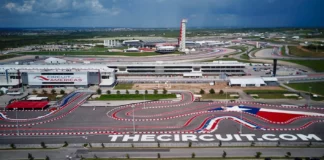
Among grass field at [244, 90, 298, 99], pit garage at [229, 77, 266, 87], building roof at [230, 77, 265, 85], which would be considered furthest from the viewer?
building roof at [230, 77, 265, 85]

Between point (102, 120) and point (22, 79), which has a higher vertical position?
point (22, 79)

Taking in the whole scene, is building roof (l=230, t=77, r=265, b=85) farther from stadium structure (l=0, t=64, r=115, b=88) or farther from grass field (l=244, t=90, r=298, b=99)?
stadium structure (l=0, t=64, r=115, b=88)

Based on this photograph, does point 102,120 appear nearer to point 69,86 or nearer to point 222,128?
point 222,128

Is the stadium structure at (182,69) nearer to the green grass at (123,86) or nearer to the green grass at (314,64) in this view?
the green grass at (123,86)

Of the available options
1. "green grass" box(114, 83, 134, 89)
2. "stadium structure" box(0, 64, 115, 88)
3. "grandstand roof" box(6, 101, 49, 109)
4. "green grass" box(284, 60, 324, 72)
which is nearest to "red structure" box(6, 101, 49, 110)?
"grandstand roof" box(6, 101, 49, 109)

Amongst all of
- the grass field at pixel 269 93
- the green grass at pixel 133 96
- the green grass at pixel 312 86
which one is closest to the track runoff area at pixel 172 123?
the green grass at pixel 133 96

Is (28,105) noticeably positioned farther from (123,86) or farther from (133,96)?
(123,86)

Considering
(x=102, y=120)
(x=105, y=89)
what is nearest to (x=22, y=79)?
(x=105, y=89)
